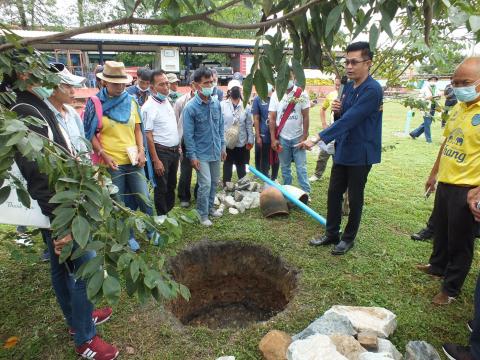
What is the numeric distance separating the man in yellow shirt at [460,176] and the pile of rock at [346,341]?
0.71 meters

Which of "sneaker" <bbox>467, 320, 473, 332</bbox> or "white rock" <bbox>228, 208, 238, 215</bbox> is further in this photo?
"white rock" <bbox>228, 208, 238, 215</bbox>

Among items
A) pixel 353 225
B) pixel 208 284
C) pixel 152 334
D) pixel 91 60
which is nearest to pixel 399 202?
pixel 353 225

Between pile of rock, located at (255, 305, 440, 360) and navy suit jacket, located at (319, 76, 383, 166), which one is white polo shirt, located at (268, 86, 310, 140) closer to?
navy suit jacket, located at (319, 76, 383, 166)

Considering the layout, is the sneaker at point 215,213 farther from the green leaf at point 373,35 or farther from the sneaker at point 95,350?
the green leaf at point 373,35

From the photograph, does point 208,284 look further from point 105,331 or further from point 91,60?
point 91,60

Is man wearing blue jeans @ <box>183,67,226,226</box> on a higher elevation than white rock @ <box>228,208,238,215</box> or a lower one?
higher

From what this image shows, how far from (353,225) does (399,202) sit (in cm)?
191

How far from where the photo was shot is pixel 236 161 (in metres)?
5.51

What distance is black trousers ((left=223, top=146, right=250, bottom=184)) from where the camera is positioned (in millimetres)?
5406

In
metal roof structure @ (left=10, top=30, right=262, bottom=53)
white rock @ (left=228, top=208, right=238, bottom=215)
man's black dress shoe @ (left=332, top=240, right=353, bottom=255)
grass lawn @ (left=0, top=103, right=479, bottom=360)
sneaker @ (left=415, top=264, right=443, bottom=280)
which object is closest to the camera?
grass lawn @ (left=0, top=103, right=479, bottom=360)

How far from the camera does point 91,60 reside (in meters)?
23.0

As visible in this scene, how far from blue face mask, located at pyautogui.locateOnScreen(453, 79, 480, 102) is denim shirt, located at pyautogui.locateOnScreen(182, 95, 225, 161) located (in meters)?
2.44

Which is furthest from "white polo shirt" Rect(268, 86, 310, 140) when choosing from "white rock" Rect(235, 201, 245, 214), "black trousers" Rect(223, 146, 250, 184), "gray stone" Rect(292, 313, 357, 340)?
"gray stone" Rect(292, 313, 357, 340)

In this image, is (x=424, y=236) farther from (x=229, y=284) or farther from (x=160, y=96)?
(x=160, y=96)
